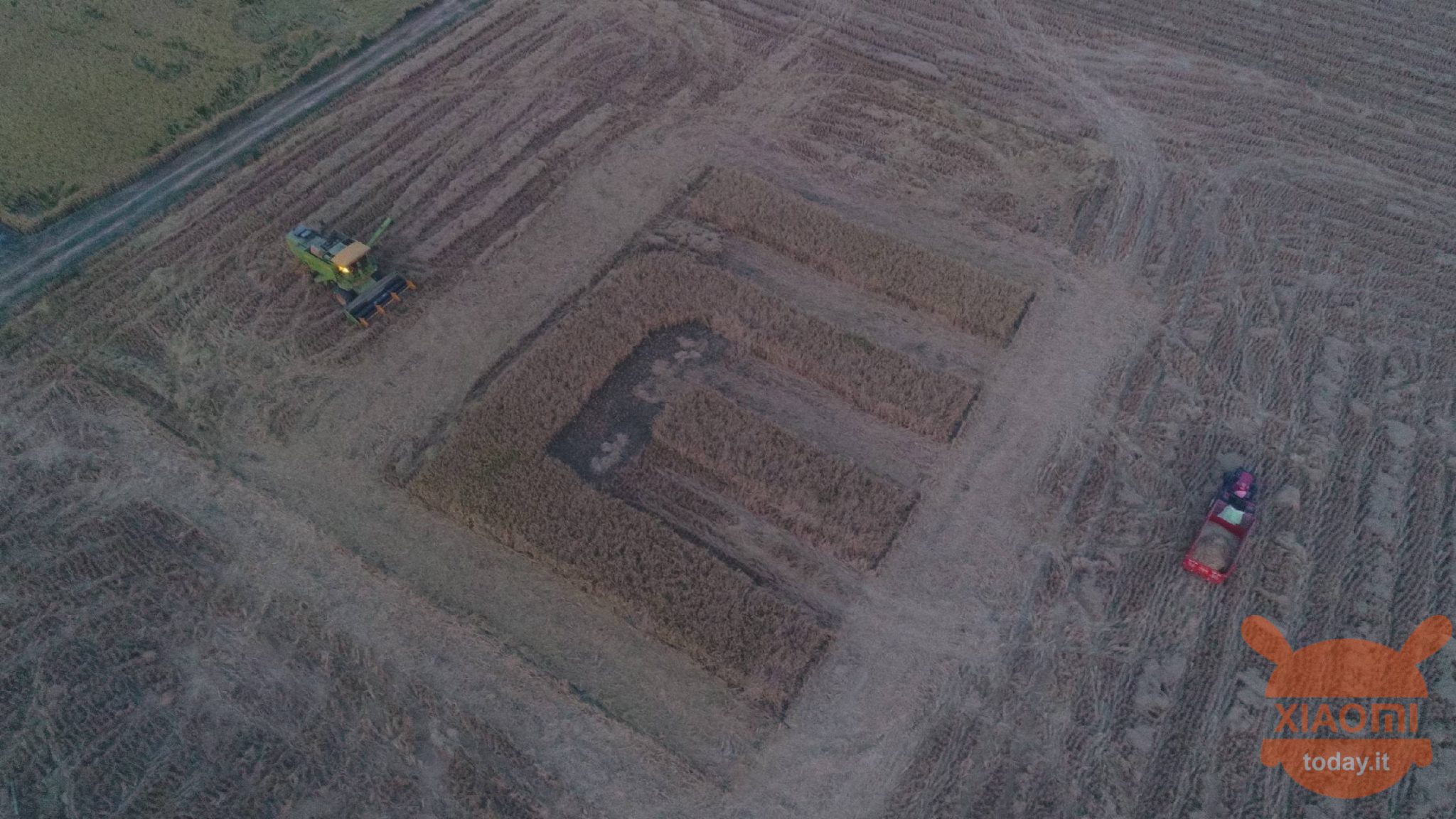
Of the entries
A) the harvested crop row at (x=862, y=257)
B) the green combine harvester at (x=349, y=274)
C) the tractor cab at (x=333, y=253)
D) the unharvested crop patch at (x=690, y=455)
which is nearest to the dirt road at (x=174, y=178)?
the tractor cab at (x=333, y=253)

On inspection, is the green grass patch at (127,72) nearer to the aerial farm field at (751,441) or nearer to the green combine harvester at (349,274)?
the aerial farm field at (751,441)

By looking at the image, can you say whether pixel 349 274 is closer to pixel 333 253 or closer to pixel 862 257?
pixel 333 253

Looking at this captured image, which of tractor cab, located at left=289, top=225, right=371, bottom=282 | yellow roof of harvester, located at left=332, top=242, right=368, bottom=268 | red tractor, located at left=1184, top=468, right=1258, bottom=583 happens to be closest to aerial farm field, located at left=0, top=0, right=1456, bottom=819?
red tractor, located at left=1184, top=468, right=1258, bottom=583

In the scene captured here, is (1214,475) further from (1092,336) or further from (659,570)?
(659,570)

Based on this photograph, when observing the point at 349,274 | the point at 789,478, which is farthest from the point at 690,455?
the point at 349,274

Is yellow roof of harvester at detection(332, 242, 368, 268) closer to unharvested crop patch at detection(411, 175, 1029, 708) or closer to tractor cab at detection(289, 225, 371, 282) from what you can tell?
tractor cab at detection(289, 225, 371, 282)

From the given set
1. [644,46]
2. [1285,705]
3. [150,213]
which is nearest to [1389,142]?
[1285,705]
